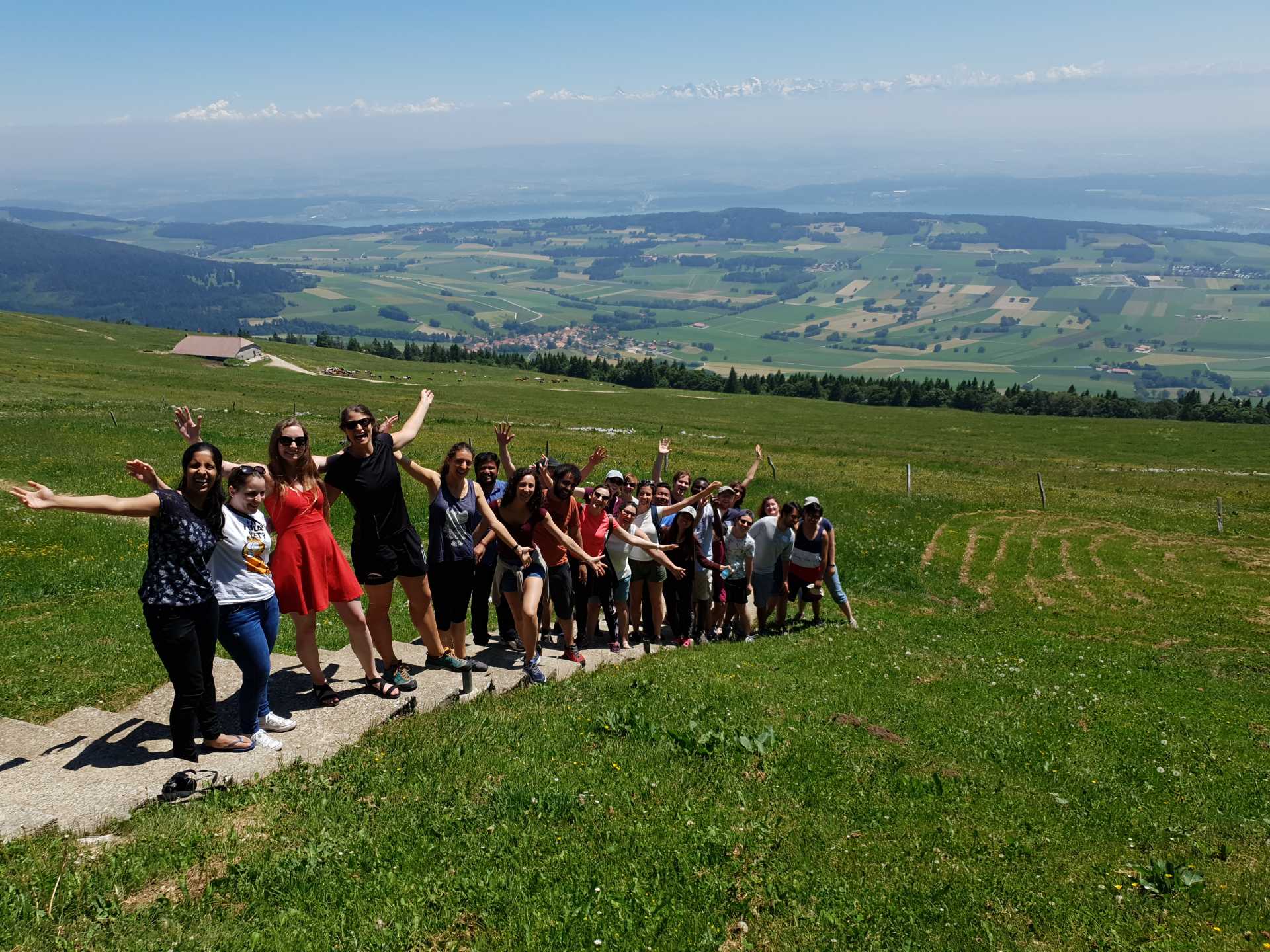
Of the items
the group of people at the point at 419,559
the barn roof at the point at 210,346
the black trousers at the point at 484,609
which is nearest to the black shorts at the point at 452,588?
the group of people at the point at 419,559

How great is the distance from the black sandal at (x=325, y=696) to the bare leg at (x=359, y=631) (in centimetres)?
11

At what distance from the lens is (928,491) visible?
116ft

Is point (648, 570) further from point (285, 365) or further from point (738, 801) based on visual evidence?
point (285, 365)

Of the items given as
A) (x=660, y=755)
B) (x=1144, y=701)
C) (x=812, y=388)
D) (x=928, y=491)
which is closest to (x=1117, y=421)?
(x=812, y=388)

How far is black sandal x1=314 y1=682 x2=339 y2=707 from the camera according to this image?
9.24 m

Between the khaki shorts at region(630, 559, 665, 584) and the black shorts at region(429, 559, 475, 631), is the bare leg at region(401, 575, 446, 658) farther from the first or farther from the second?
the khaki shorts at region(630, 559, 665, 584)

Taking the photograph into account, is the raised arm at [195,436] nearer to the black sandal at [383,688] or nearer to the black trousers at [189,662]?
the black trousers at [189,662]

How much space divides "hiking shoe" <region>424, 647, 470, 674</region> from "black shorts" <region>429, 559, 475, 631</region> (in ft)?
Answer: 1.28

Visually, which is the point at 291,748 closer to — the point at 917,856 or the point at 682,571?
the point at 917,856

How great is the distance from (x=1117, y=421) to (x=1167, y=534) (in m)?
58.2

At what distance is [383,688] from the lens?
9.46 metres

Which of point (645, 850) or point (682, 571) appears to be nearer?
point (645, 850)

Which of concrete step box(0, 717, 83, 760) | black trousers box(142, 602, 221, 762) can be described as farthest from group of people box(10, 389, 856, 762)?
concrete step box(0, 717, 83, 760)

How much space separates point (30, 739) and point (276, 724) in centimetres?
223
